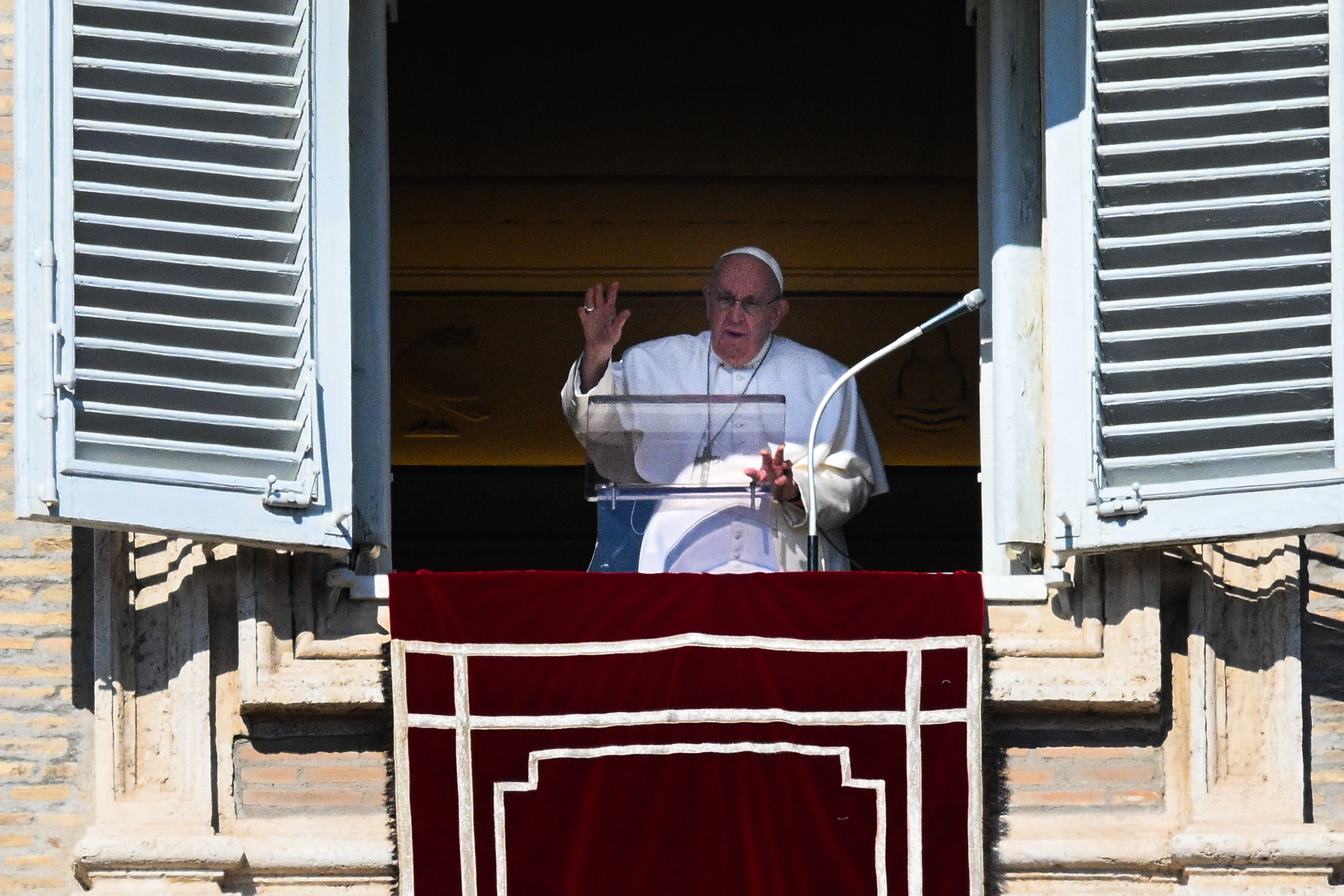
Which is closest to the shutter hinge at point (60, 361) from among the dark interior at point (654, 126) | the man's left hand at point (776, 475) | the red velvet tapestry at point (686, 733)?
the red velvet tapestry at point (686, 733)

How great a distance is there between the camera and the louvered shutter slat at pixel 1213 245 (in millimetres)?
5879

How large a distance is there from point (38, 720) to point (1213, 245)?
10.1ft

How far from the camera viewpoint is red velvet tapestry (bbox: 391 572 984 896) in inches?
230

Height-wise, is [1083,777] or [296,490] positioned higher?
[296,490]

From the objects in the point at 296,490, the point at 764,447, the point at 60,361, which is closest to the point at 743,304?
the point at 764,447

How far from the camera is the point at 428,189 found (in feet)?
35.2

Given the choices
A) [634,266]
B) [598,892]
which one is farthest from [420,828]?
[634,266]

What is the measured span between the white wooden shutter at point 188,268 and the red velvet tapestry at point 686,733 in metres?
0.48

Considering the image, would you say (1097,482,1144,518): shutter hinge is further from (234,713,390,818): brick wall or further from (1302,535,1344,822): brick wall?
(234,713,390,818): brick wall

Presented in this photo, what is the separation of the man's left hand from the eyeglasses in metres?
0.74

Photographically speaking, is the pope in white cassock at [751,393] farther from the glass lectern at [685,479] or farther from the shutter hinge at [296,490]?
the shutter hinge at [296,490]

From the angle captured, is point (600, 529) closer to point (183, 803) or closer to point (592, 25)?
point (183, 803)

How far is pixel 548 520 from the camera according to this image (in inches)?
423

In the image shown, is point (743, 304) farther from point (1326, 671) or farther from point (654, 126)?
point (654, 126)
